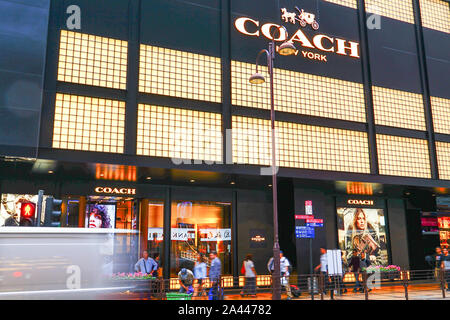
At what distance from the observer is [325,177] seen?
68.6 ft

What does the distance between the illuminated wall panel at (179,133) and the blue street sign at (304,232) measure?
565 centimetres

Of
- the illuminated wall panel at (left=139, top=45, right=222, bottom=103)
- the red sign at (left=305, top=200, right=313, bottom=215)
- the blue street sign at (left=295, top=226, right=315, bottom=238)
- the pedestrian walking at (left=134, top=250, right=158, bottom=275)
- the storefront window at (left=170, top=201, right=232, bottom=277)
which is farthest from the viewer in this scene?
the red sign at (left=305, top=200, right=313, bottom=215)

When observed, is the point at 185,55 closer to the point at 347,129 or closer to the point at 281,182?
the point at 281,182

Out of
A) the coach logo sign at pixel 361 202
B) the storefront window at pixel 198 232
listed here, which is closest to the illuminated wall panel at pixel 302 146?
the coach logo sign at pixel 361 202

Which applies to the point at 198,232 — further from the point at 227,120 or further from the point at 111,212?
the point at 227,120

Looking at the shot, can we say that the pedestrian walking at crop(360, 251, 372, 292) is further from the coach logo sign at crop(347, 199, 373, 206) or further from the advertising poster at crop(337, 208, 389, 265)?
the coach logo sign at crop(347, 199, 373, 206)

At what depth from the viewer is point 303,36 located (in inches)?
881

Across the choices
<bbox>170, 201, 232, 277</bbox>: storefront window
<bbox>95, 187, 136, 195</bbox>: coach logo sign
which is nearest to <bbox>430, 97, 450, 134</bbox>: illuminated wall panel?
<bbox>170, 201, 232, 277</bbox>: storefront window

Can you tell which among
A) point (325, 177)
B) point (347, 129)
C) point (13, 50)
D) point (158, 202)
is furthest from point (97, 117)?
point (347, 129)

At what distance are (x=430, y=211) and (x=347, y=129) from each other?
866cm

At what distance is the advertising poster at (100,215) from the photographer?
773 inches

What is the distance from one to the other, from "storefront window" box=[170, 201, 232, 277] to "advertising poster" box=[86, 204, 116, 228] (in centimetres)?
290

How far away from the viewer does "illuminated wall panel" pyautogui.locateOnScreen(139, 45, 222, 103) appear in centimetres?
1862

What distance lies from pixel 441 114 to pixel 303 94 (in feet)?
31.5
